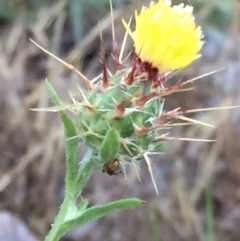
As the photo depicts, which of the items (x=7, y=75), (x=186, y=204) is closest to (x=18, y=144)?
(x=7, y=75)

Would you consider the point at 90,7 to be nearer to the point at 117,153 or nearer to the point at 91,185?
the point at 91,185

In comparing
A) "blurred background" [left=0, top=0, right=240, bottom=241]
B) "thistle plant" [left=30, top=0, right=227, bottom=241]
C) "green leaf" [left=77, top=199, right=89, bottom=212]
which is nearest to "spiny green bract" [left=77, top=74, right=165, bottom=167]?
"thistle plant" [left=30, top=0, right=227, bottom=241]

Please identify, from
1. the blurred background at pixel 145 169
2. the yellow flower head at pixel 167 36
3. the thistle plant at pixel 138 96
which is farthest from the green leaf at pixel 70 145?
the blurred background at pixel 145 169

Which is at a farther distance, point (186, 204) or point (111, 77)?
point (186, 204)

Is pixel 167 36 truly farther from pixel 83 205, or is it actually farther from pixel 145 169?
pixel 145 169

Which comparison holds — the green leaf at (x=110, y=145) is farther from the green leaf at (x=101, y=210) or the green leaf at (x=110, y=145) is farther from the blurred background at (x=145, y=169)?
the blurred background at (x=145, y=169)

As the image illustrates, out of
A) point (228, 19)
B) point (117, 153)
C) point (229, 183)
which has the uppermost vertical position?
point (117, 153)

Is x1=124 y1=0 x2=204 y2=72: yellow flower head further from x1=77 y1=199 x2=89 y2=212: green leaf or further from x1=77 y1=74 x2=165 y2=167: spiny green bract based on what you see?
x1=77 y1=199 x2=89 y2=212: green leaf
